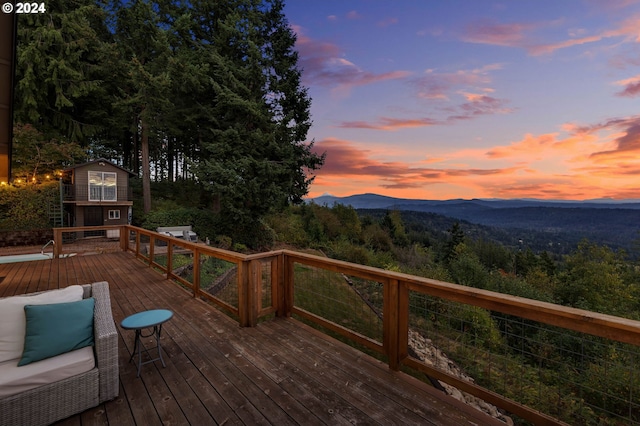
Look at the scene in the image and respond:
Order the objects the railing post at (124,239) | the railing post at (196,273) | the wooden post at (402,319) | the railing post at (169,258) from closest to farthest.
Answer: the wooden post at (402,319) < the railing post at (196,273) < the railing post at (169,258) < the railing post at (124,239)

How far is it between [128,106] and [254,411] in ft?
58.3

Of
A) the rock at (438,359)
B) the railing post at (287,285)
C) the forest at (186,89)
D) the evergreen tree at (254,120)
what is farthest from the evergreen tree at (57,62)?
the rock at (438,359)

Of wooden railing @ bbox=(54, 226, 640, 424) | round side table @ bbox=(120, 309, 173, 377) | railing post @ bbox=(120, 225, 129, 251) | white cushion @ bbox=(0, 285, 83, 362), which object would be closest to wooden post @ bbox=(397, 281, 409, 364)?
wooden railing @ bbox=(54, 226, 640, 424)

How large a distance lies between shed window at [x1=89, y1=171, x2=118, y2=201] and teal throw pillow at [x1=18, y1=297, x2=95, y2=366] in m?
15.4

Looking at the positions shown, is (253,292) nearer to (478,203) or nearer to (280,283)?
(280,283)

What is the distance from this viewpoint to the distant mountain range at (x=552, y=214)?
4503cm

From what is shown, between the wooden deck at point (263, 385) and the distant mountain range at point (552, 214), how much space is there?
925 inches

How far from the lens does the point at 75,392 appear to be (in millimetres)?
2156

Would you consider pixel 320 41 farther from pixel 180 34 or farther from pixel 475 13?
pixel 180 34

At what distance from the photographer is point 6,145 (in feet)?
14.3

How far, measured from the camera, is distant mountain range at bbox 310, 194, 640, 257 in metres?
45.0

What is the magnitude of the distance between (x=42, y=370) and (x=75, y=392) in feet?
0.96

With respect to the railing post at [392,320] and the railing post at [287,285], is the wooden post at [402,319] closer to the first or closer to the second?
the railing post at [392,320]

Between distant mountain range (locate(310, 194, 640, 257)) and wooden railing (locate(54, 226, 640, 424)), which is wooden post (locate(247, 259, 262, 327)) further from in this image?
distant mountain range (locate(310, 194, 640, 257))
